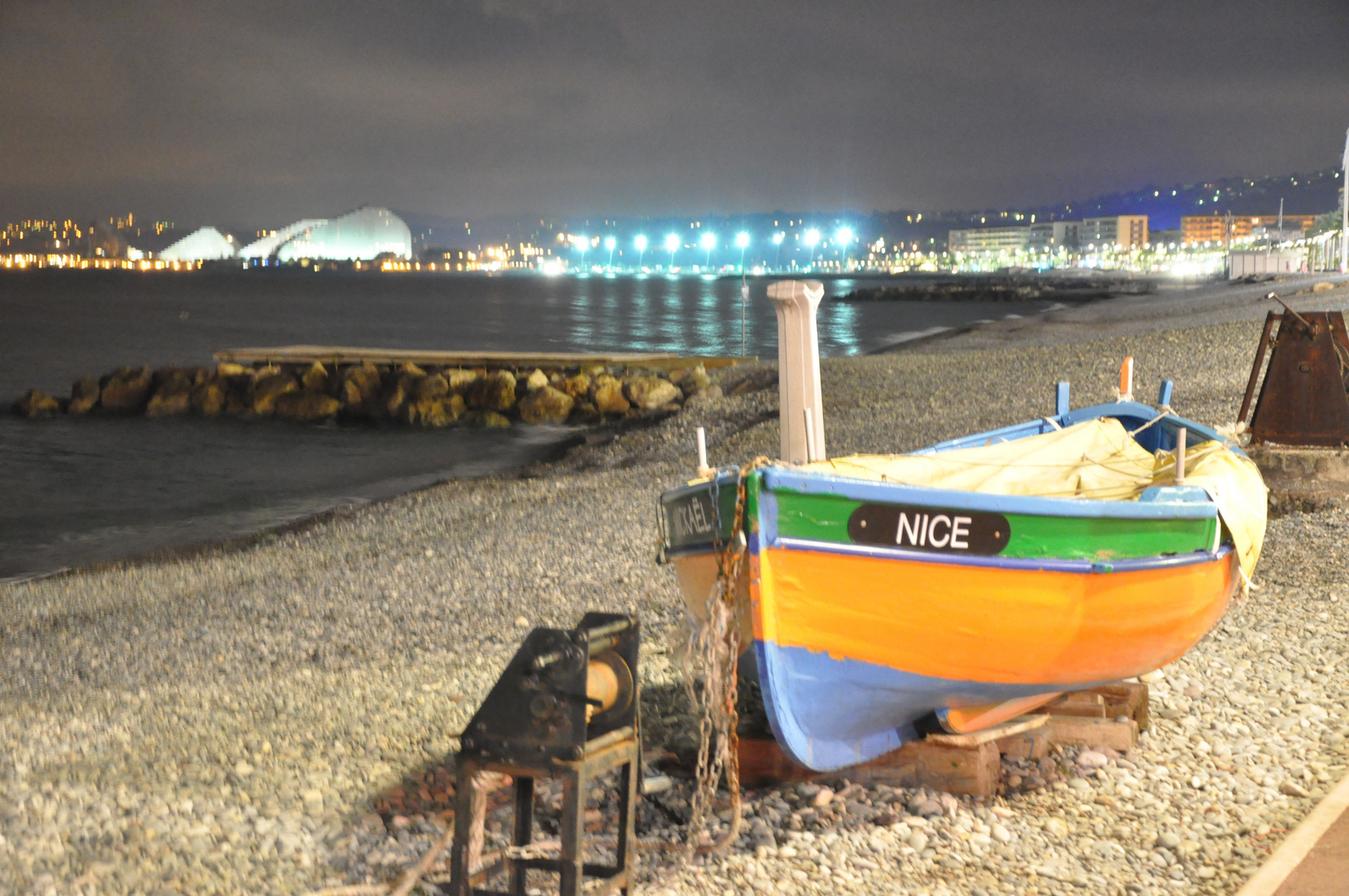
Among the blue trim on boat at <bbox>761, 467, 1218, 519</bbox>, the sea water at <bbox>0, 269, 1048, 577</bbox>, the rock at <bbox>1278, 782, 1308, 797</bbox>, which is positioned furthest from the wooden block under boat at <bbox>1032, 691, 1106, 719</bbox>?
the sea water at <bbox>0, 269, 1048, 577</bbox>

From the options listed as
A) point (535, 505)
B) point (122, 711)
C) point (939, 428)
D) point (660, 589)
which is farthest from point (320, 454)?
point (122, 711)

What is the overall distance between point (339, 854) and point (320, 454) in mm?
18240

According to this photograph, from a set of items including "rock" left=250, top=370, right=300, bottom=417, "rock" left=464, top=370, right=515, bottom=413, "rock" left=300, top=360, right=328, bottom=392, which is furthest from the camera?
"rock" left=300, top=360, right=328, bottom=392

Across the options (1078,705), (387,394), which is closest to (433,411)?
(387,394)

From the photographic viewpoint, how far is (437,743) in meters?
5.46

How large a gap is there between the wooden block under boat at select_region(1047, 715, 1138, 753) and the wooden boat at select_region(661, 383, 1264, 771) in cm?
22

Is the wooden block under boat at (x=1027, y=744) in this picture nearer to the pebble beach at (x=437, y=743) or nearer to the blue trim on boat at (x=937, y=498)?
the pebble beach at (x=437, y=743)

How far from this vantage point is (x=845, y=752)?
4.67 m

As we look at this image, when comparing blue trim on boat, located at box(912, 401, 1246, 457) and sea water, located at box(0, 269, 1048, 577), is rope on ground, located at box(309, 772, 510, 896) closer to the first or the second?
blue trim on boat, located at box(912, 401, 1246, 457)

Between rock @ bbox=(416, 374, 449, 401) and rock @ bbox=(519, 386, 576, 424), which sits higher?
rock @ bbox=(416, 374, 449, 401)

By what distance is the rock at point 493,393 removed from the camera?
81.9 ft

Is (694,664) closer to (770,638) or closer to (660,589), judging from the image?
(770,638)

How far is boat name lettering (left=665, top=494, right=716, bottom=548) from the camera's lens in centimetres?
443

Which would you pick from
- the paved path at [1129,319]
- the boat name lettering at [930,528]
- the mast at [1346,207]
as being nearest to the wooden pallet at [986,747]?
the boat name lettering at [930,528]
